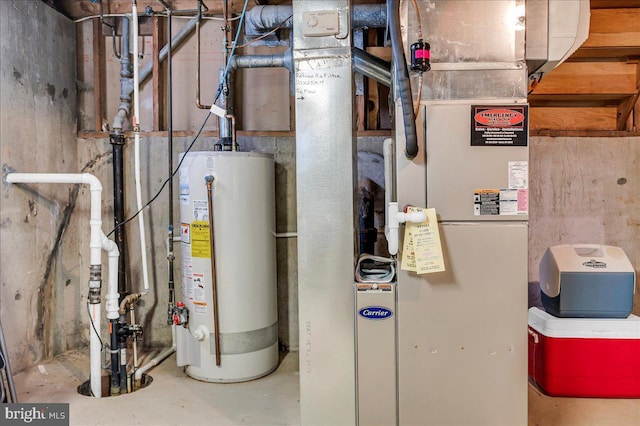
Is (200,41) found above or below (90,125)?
above

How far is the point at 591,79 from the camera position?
8.69 ft

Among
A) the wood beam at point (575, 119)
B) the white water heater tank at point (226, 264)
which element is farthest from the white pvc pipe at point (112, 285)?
the wood beam at point (575, 119)

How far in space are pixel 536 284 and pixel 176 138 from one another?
261cm

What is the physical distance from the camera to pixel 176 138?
2844mm

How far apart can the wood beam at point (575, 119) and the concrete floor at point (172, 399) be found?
2.28m

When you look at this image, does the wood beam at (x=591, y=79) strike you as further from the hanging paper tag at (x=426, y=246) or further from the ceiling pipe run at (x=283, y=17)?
the hanging paper tag at (x=426, y=246)

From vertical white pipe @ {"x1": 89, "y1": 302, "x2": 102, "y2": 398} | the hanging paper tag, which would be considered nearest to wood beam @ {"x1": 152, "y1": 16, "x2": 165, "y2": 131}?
vertical white pipe @ {"x1": 89, "y1": 302, "x2": 102, "y2": 398}

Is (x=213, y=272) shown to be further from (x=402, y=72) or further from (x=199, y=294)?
(x=402, y=72)

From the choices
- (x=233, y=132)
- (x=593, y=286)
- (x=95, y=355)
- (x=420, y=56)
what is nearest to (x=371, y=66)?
(x=420, y=56)

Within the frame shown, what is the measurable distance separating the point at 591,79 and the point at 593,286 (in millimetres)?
1329

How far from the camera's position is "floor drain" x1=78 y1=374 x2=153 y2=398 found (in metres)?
2.30

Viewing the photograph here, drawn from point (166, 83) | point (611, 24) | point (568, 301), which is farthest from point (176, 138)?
point (611, 24)

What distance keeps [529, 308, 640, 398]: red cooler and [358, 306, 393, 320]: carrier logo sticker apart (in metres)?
1.20

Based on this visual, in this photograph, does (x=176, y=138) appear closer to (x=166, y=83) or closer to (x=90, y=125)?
(x=166, y=83)
